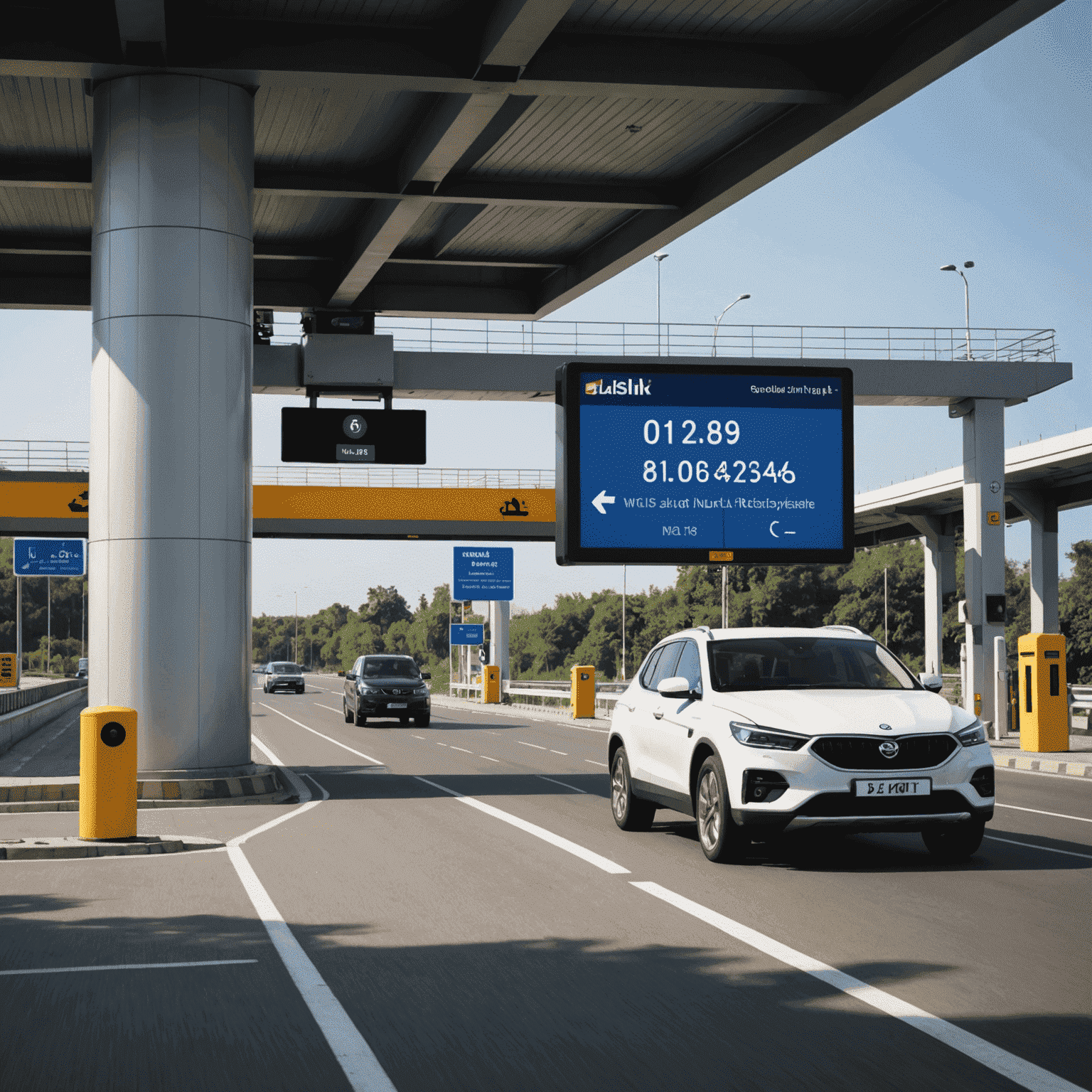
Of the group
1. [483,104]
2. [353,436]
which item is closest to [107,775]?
[483,104]

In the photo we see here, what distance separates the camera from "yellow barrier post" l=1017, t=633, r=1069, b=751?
23.4 m

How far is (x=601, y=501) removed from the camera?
21703mm

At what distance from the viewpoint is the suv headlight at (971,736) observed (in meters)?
10.1

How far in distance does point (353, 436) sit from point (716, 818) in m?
12.9

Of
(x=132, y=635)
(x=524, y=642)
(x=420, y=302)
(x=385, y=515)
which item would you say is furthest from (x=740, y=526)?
(x=524, y=642)

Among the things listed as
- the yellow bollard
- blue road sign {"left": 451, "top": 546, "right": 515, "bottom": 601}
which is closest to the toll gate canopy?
the yellow bollard

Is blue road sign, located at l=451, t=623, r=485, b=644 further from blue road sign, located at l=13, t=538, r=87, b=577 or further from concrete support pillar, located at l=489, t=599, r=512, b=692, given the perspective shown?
blue road sign, located at l=13, t=538, r=87, b=577

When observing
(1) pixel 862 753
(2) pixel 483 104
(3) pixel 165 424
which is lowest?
(1) pixel 862 753

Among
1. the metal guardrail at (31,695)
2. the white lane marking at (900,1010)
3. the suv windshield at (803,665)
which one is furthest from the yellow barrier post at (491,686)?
the white lane marking at (900,1010)

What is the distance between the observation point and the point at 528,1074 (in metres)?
5.08

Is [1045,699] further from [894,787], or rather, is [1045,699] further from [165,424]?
[165,424]

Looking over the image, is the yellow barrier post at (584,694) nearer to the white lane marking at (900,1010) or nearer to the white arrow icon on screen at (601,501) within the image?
the white arrow icon on screen at (601,501)

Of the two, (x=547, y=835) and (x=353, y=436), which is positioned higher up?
(x=353, y=436)

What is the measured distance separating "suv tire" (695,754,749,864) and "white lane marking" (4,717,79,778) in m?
10.2
